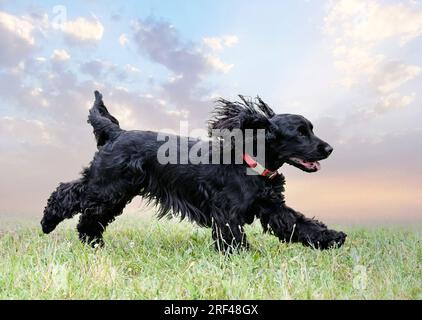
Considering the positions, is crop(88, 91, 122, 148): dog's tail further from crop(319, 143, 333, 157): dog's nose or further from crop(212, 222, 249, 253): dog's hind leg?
crop(319, 143, 333, 157): dog's nose

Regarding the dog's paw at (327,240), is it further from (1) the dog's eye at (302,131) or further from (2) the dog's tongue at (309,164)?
(1) the dog's eye at (302,131)

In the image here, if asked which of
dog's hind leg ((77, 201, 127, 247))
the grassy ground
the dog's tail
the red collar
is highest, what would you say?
the dog's tail

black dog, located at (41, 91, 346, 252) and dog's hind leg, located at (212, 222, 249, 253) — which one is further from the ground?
black dog, located at (41, 91, 346, 252)

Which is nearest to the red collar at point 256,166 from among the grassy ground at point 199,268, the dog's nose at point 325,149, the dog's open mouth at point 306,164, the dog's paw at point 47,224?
the dog's open mouth at point 306,164

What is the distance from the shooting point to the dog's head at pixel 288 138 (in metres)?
5.00

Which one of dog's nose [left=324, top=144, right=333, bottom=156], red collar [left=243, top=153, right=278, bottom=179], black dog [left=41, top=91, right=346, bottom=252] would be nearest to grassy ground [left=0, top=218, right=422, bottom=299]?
black dog [left=41, top=91, right=346, bottom=252]

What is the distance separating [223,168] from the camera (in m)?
5.04

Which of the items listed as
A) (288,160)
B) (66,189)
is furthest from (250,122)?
(66,189)

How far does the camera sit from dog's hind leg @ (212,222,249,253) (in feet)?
16.0

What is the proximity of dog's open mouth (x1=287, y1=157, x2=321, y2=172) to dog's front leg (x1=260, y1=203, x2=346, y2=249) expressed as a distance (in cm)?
43

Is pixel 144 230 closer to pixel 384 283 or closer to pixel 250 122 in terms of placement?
pixel 250 122

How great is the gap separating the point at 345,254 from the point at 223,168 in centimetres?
136

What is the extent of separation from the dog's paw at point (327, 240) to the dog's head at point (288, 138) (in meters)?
0.65
